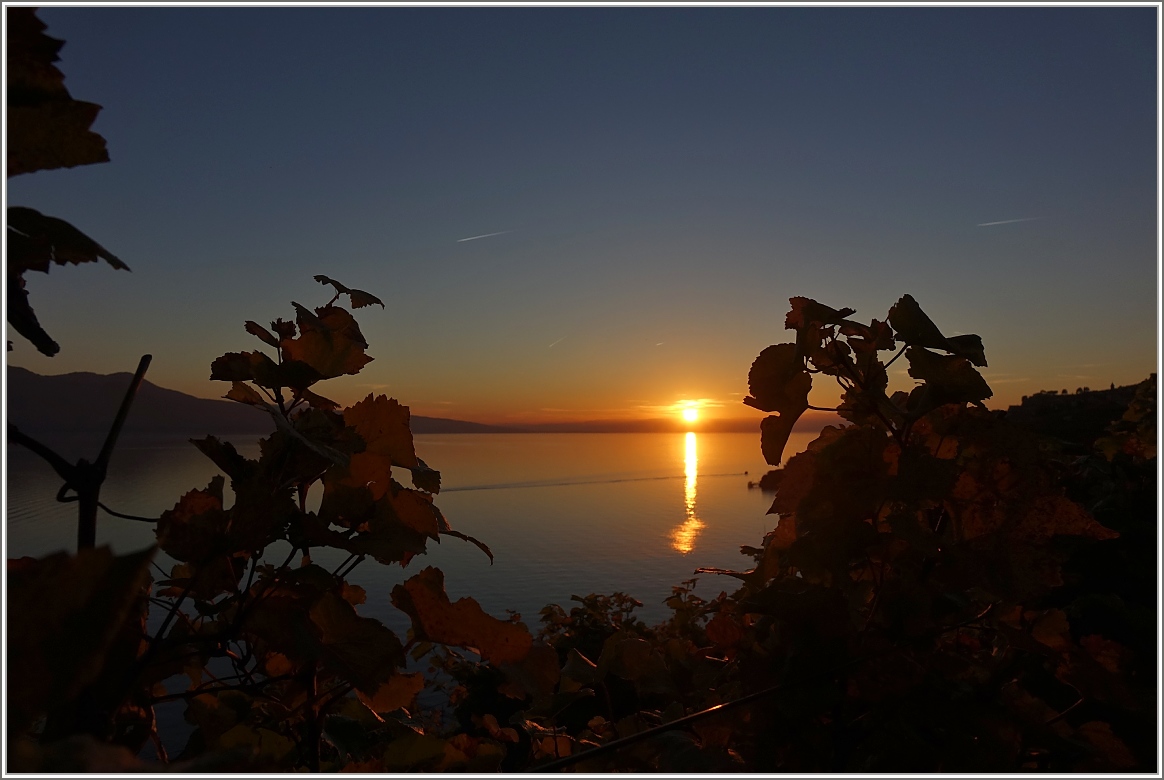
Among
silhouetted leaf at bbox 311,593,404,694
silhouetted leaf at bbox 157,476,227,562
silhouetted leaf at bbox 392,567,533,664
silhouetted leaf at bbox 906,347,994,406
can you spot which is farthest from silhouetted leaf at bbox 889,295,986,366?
silhouetted leaf at bbox 157,476,227,562

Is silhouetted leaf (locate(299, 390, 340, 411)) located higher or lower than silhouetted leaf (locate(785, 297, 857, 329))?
lower

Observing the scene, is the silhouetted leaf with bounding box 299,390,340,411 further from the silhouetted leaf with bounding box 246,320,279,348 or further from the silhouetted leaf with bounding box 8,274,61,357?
the silhouetted leaf with bounding box 8,274,61,357

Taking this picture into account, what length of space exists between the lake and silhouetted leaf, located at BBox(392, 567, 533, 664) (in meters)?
0.53

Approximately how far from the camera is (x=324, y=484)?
37.5 inches

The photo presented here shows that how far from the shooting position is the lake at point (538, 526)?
20453 mm

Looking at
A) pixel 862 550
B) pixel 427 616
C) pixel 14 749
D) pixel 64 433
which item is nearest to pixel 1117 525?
pixel 862 550

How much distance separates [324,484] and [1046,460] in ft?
3.51

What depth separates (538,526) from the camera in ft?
110

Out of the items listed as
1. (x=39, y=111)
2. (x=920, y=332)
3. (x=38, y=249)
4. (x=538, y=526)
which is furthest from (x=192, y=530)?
(x=538, y=526)

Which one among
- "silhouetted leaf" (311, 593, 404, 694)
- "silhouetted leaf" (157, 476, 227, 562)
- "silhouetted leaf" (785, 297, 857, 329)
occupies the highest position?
"silhouetted leaf" (785, 297, 857, 329)

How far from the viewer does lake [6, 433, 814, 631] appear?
2045 cm

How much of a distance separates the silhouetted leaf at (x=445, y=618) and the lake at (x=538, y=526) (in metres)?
0.53

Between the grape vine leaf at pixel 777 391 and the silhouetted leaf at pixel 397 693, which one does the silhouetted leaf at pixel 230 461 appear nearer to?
the silhouetted leaf at pixel 397 693

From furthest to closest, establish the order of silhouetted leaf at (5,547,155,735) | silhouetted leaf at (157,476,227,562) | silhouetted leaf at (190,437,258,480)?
silhouetted leaf at (190,437,258,480), silhouetted leaf at (157,476,227,562), silhouetted leaf at (5,547,155,735)
